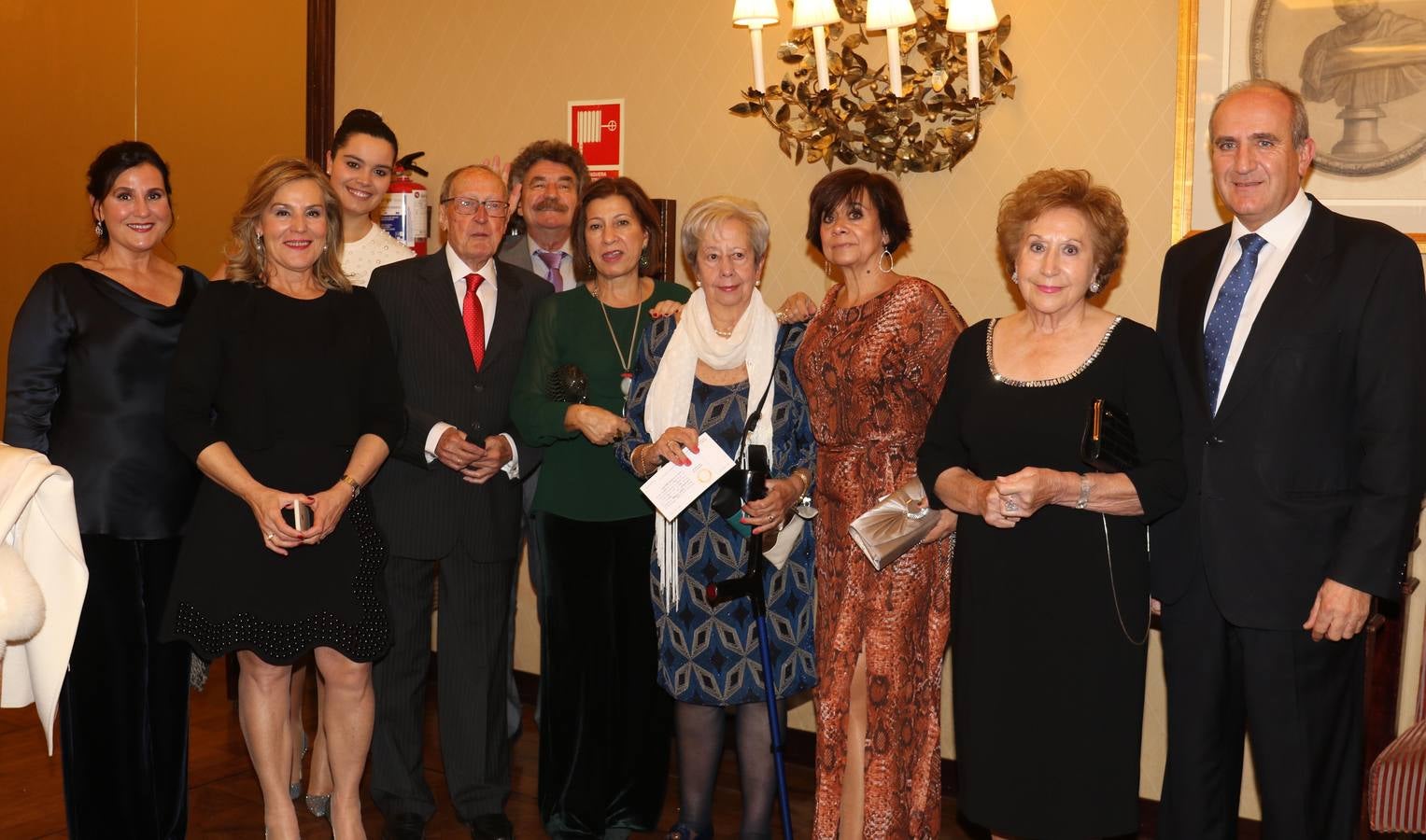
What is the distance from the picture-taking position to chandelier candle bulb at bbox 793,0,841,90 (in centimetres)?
393

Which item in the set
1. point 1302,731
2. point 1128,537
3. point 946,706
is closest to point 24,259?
point 946,706

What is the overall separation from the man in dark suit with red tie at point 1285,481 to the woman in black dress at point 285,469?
6.34 ft

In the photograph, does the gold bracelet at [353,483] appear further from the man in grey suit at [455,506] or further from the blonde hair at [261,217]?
the blonde hair at [261,217]

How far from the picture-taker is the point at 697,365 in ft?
11.0

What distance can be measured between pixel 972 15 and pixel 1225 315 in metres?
1.38

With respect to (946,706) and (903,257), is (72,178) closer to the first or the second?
(903,257)

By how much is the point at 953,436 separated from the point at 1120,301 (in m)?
1.18

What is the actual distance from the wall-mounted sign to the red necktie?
123 cm

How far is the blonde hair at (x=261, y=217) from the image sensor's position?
325cm

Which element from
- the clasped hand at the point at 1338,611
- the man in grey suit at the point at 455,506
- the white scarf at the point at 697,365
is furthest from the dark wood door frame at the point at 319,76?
the clasped hand at the point at 1338,611

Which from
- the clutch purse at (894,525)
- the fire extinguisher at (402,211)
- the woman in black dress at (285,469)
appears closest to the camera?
the clutch purse at (894,525)

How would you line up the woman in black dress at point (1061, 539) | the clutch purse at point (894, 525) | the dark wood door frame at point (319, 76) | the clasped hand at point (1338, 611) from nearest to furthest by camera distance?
the clasped hand at point (1338, 611) → the woman in black dress at point (1061, 539) → the clutch purse at point (894, 525) → the dark wood door frame at point (319, 76)

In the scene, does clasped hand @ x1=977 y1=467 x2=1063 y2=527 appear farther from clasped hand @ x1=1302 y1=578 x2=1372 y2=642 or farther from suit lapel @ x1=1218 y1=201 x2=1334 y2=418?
clasped hand @ x1=1302 y1=578 x2=1372 y2=642

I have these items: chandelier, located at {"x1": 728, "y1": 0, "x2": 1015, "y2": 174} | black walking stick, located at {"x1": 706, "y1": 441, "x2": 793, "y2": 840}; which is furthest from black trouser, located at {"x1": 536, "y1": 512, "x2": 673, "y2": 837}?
chandelier, located at {"x1": 728, "y1": 0, "x2": 1015, "y2": 174}
